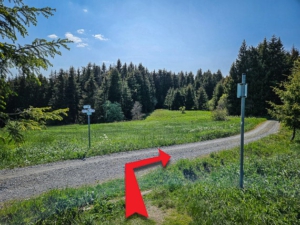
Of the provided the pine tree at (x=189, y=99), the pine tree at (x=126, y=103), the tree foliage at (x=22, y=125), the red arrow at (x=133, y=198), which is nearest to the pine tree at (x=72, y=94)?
the pine tree at (x=126, y=103)

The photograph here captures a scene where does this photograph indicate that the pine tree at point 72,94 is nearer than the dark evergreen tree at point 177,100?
Yes

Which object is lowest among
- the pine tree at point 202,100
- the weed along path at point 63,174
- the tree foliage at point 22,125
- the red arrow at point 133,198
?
the weed along path at point 63,174

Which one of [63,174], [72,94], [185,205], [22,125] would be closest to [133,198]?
[185,205]

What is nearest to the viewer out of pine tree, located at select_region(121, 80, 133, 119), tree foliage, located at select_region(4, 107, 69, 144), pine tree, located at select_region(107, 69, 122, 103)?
tree foliage, located at select_region(4, 107, 69, 144)

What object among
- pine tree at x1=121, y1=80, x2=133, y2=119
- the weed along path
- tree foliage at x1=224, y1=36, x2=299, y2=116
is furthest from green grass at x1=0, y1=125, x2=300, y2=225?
pine tree at x1=121, y1=80, x2=133, y2=119

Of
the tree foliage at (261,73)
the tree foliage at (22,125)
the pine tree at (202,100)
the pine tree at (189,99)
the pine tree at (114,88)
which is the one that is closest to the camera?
the tree foliage at (22,125)

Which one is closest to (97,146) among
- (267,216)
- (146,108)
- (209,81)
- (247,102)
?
(267,216)

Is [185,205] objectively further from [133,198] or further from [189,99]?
[189,99]

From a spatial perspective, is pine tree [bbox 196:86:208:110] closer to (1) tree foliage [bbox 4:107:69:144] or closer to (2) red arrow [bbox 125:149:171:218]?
(2) red arrow [bbox 125:149:171:218]

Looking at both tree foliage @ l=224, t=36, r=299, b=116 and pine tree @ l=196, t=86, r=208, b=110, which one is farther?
pine tree @ l=196, t=86, r=208, b=110

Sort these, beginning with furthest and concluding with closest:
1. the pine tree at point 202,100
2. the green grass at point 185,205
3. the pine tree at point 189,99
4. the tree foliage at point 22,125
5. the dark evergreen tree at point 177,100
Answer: the dark evergreen tree at point 177,100, the pine tree at point 189,99, the pine tree at point 202,100, the green grass at point 185,205, the tree foliage at point 22,125

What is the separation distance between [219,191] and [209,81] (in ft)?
256

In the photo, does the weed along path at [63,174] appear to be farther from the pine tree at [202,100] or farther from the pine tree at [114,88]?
the pine tree at [202,100]

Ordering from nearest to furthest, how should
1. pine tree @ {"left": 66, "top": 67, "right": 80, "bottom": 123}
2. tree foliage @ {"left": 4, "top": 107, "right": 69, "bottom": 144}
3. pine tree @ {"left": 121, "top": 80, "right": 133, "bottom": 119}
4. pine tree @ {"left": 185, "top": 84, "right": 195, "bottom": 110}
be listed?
tree foliage @ {"left": 4, "top": 107, "right": 69, "bottom": 144}, pine tree @ {"left": 66, "top": 67, "right": 80, "bottom": 123}, pine tree @ {"left": 121, "top": 80, "right": 133, "bottom": 119}, pine tree @ {"left": 185, "top": 84, "right": 195, "bottom": 110}
